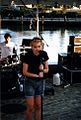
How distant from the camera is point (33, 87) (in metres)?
7.20

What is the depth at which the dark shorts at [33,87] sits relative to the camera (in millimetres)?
7180

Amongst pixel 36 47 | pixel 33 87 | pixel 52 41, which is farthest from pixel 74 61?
pixel 52 41

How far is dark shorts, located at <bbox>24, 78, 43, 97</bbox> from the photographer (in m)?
7.18

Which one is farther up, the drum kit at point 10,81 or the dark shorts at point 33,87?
the dark shorts at point 33,87

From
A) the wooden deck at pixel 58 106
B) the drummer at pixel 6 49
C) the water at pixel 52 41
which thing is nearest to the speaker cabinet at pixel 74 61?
the wooden deck at pixel 58 106

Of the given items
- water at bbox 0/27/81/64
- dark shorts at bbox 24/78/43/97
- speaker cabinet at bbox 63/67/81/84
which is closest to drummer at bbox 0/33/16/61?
speaker cabinet at bbox 63/67/81/84

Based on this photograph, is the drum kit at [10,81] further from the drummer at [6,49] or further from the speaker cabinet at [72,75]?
the speaker cabinet at [72,75]

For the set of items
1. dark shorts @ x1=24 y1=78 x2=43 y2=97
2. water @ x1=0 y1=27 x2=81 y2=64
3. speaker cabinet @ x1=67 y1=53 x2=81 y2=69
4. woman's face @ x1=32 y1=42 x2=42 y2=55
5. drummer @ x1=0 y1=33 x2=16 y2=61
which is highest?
woman's face @ x1=32 y1=42 x2=42 y2=55

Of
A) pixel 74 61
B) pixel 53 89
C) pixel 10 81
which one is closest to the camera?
pixel 10 81

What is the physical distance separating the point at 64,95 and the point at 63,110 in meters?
1.75

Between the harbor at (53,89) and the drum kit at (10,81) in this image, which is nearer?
the harbor at (53,89)

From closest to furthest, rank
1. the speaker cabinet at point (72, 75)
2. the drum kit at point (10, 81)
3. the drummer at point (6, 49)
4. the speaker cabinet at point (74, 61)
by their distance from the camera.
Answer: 1. the drum kit at point (10, 81)
2. the drummer at point (6, 49)
3. the speaker cabinet at point (72, 75)
4. the speaker cabinet at point (74, 61)

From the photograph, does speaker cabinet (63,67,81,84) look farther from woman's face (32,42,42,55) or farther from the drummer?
woman's face (32,42,42,55)

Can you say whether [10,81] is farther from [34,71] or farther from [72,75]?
[34,71]
